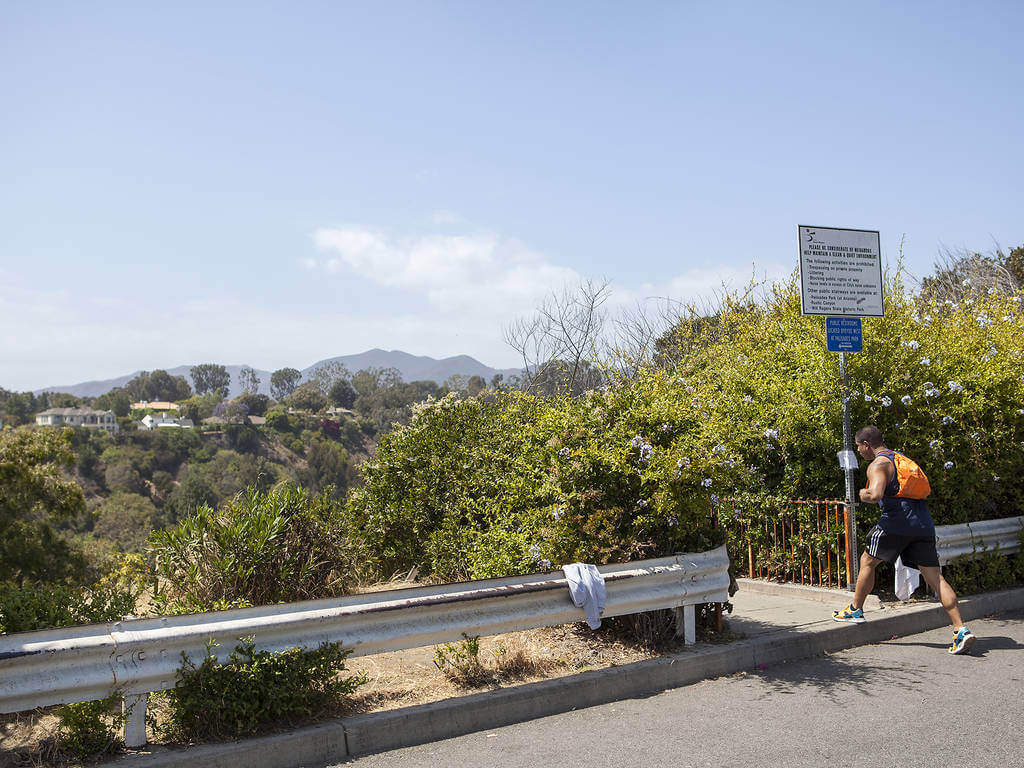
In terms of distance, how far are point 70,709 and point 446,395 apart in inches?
252

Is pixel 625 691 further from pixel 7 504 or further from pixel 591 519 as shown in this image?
pixel 7 504

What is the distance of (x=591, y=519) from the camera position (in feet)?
20.3

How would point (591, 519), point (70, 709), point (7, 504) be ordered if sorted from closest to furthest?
→ 1. point (70, 709)
2. point (591, 519)
3. point (7, 504)

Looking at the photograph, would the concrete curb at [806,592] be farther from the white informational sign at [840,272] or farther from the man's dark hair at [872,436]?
the white informational sign at [840,272]

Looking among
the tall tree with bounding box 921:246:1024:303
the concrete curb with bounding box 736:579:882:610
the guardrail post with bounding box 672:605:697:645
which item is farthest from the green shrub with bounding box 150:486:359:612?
the tall tree with bounding box 921:246:1024:303

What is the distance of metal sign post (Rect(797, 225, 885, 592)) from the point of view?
7.79 meters

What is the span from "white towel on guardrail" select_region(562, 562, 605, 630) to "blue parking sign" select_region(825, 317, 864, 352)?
3634mm

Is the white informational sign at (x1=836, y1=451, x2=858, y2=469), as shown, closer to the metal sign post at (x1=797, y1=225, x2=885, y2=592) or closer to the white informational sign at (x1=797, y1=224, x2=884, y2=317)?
the metal sign post at (x1=797, y1=225, x2=885, y2=592)

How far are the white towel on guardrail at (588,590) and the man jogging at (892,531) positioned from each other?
266 centimetres

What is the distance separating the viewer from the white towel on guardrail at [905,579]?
23.5ft

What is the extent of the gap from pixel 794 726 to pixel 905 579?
290 centimetres

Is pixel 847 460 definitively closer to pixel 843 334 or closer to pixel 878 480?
pixel 878 480

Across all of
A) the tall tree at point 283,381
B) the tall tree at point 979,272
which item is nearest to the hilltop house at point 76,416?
the tall tree at point 283,381

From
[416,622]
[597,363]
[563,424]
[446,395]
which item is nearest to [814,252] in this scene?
[597,363]
